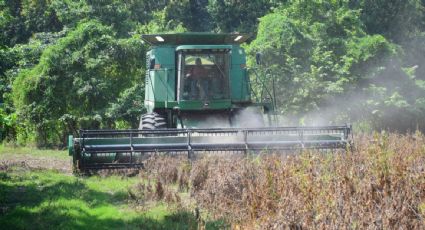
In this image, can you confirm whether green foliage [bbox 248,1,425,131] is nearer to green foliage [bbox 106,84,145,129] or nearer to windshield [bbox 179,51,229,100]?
green foliage [bbox 106,84,145,129]

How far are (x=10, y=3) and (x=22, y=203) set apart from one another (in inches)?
1290

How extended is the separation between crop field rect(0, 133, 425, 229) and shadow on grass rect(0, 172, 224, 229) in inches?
0.5

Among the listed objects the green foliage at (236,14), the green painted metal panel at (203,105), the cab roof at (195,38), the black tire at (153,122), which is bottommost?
the black tire at (153,122)

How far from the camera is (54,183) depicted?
982 centimetres

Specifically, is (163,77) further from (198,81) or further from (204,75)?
(204,75)

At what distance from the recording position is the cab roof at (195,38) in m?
13.5

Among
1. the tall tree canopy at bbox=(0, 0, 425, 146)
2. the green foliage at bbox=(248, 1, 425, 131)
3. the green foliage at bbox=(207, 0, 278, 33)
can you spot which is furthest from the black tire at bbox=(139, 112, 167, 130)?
the green foliage at bbox=(207, 0, 278, 33)

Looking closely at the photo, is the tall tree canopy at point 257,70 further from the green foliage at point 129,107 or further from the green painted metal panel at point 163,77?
the green painted metal panel at point 163,77

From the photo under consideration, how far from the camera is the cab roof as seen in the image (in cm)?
1350

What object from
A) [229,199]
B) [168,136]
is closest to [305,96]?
[168,136]

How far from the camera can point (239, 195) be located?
23.4 feet

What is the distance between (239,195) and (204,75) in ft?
21.3

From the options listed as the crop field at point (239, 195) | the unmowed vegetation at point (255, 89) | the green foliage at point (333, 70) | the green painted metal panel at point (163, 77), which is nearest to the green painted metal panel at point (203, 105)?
the green painted metal panel at point (163, 77)

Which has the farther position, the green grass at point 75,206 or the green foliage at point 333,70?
the green foliage at point 333,70
